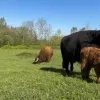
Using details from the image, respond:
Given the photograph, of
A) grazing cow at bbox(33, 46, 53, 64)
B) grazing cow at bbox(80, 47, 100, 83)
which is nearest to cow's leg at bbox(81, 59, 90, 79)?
grazing cow at bbox(80, 47, 100, 83)

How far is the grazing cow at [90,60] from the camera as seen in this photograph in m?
9.54

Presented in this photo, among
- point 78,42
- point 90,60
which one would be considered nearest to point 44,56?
point 78,42

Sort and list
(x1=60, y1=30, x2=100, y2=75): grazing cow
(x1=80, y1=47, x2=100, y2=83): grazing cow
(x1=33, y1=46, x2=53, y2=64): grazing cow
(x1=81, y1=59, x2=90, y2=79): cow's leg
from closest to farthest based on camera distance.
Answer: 1. (x1=80, y1=47, x2=100, y2=83): grazing cow
2. (x1=81, y1=59, x2=90, y2=79): cow's leg
3. (x1=60, y1=30, x2=100, y2=75): grazing cow
4. (x1=33, y1=46, x2=53, y2=64): grazing cow

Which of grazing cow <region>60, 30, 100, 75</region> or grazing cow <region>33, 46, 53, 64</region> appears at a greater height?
grazing cow <region>60, 30, 100, 75</region>

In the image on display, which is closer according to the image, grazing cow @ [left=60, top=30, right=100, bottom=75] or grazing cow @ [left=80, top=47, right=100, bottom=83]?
grazing cow @ [left=80, top=47, right=100, bottom=83]

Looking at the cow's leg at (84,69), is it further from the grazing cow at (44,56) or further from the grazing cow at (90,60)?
the grazing cow at (44,56)

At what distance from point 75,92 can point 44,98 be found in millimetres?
1085

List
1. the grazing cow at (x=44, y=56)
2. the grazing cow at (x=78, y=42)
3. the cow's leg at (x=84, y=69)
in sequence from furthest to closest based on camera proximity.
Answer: the grazing cow at (x=44, y=56), the grazing cow at (x=78, y=42), the cow's leg at (x=84, y=69)

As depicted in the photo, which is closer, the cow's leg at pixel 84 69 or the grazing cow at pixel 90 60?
the grazing cow at pixel 90 60

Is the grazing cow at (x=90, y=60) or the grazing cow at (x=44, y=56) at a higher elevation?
the grazing cow at (x=90, y=60)

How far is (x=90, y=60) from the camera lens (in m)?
9.84

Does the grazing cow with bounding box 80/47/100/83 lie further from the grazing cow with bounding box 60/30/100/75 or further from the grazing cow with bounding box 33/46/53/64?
the grazing cow with bounding box 33/46/53/64

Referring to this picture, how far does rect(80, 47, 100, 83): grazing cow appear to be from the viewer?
954cm

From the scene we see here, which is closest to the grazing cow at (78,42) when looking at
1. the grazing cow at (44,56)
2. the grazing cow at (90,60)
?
the grazing cow at (90,60)
